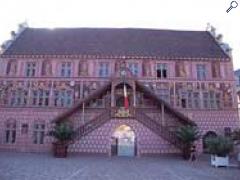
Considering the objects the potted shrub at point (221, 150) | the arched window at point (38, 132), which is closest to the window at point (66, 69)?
the arched window at point (38, 132)

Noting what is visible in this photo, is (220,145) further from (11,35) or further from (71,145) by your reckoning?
(11,35)

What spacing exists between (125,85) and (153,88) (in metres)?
2.89

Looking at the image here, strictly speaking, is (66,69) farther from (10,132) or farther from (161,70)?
(161,70)

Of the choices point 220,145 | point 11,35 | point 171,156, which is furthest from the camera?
point 11,35

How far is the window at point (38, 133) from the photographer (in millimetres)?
23906

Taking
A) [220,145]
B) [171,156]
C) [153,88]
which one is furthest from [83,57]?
[220,145]

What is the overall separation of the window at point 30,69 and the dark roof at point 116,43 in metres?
1.09

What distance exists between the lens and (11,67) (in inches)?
1004

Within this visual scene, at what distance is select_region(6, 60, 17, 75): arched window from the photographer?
2534cm

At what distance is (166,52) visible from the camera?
2644 cm

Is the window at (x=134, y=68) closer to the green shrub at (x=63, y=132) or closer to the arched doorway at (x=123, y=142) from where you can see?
the arched doorway at (x=123, y=142)

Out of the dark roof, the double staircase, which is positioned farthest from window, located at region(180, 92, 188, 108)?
the dark roof

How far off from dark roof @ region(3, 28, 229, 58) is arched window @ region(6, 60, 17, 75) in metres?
0.89

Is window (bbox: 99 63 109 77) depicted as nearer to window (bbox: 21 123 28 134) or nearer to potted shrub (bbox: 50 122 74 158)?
potted shrub (bbox: 50 122 74 158)
